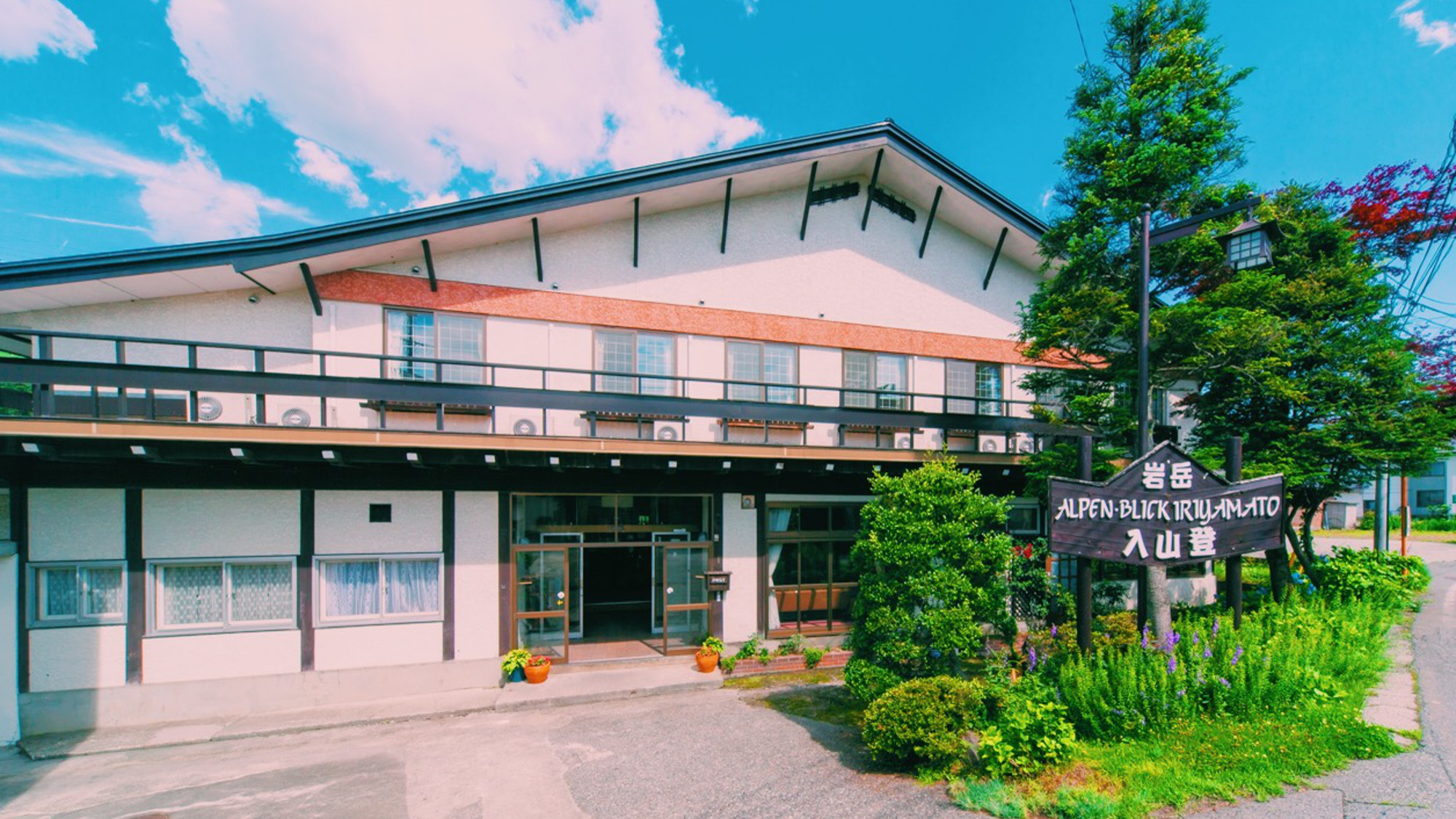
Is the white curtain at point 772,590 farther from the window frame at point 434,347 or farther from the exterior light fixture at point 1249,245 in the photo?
the exterior light fixture at point 1249,245

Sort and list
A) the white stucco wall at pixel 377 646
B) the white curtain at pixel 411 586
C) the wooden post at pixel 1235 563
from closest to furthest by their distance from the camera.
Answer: the wooden post at pixel 1235 563 < the white stucco wall at pixel 377 646 < the white curtain at pixel 411 586

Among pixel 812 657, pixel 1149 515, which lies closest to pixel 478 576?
pixel 812 657

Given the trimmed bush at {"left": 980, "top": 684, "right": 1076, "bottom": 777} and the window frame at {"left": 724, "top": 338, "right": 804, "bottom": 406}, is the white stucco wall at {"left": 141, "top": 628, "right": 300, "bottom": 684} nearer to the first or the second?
the window frame at {"left": 724, "top": 338, "right": 804, "bottom": 406}

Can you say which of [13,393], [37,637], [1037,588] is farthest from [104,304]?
[1037,588]

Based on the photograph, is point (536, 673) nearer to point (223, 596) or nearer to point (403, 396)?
point (223, 596)

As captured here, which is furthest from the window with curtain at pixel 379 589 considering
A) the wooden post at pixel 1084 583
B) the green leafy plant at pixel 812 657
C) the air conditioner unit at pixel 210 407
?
the wooden post at pixel 1084 583

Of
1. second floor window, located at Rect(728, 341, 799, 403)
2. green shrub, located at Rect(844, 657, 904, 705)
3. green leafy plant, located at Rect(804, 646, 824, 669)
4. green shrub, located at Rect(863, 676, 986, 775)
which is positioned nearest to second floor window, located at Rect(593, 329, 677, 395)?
second floor window, located at Rect(728, 341, 799, 403)

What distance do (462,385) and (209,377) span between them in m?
3.52

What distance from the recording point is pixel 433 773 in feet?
25.9

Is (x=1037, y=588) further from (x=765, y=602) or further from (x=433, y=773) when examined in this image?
(x=433, y=773)

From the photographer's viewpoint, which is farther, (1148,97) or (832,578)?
(832,578)

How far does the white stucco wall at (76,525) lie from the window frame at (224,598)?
64cm

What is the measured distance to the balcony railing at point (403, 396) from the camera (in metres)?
8.73

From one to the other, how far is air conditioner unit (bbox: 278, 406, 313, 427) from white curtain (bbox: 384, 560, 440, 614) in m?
2.97
